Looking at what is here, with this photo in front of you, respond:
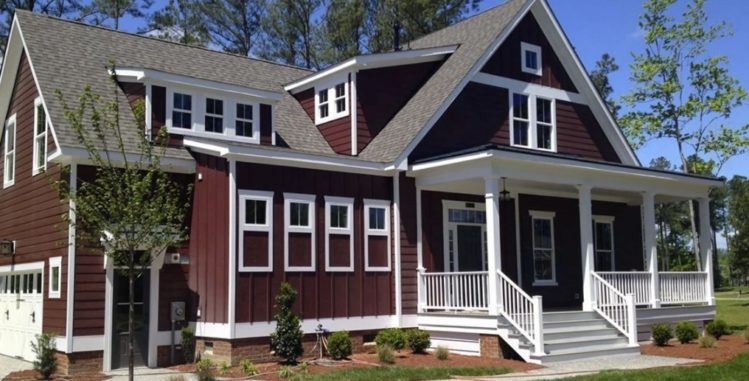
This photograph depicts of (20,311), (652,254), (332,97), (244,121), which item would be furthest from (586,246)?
(20,311)

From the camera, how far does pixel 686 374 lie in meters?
12.7

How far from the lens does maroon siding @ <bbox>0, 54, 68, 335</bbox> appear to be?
50.2 ft

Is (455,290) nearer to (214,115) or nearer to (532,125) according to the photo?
(532,125)

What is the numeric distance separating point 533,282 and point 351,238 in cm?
632

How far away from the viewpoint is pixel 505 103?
2064 centimetres

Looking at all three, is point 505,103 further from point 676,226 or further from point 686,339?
point 676,226

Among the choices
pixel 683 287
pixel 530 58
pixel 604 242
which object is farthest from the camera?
pixel 604 242

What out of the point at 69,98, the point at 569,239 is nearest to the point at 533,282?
the point at 569,239

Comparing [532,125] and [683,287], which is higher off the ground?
[532,125]

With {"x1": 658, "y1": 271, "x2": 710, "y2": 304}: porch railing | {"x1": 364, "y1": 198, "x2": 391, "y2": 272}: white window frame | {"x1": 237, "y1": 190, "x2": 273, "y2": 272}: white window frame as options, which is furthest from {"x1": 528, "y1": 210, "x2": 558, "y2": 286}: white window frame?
{"x1": 237, "y1": 190, "x2": 273, "y2": 272}: white window frame

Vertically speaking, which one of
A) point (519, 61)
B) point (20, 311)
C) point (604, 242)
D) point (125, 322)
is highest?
point (519, 61)

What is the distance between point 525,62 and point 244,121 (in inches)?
325

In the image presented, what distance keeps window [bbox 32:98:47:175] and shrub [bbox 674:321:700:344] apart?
612 inches

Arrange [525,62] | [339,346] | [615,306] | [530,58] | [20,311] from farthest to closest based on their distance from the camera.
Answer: [530,58]
[525,62]
[615,306]
[20,311]
[339,346]
